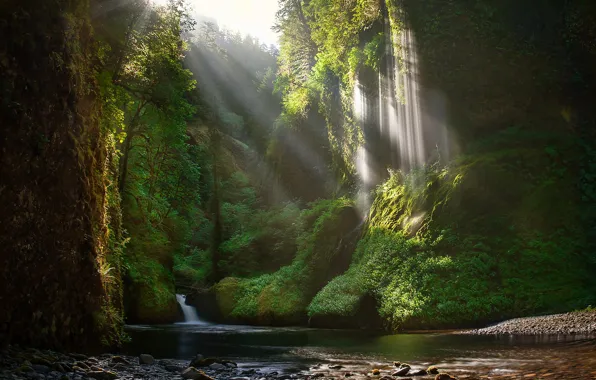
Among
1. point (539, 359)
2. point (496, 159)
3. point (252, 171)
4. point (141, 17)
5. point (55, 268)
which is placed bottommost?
point (539, 359)

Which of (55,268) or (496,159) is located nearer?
(55,268)

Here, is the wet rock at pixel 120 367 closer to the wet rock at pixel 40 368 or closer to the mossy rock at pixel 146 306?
the wet rock at pixel 40 368

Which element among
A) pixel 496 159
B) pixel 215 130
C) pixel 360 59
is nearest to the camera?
pixel 496 159

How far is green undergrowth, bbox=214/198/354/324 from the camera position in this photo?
22.2m

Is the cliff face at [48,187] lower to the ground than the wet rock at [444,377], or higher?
higher

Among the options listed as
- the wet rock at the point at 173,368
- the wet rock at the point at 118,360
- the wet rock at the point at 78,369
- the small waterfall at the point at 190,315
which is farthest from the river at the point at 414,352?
the small waterfall at the point at 190,315

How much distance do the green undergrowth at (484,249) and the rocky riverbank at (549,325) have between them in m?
0.91

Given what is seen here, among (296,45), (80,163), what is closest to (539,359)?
(80,163)

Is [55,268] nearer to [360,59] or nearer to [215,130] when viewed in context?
[360,59]

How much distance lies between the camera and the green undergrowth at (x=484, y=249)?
43.0 feet

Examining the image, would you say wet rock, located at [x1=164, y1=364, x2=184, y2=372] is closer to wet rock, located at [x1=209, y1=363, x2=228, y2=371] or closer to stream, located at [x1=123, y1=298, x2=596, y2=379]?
wet rock, located at [x1=209, y1=363, x2=228, y2=371]

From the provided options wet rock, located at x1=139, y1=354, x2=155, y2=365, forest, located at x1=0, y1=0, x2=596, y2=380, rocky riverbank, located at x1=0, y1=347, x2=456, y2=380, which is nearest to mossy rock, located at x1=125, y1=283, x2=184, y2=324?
forest, located at x1=0, y1=0, x2=596, y2=380

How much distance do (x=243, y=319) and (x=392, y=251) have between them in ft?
33.1

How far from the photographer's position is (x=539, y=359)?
7.25 m
